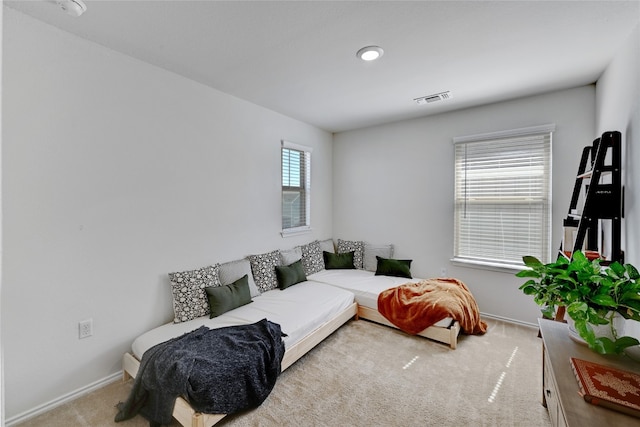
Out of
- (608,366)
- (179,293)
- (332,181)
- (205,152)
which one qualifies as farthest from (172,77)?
(608,366)

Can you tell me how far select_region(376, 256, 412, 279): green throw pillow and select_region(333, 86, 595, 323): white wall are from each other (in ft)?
0.66

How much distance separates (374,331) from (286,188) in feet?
6.81

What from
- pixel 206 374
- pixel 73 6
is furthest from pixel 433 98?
pixel 206 374

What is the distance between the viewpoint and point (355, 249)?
460cm

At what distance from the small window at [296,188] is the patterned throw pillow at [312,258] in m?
0.27

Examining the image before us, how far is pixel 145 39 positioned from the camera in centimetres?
→ 229

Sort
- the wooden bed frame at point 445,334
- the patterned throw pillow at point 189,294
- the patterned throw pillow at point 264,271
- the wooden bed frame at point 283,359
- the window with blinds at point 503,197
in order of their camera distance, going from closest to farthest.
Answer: the wooden bed frame at point 283,359 → the patterned throw pillow at point 189,294 → the wooden bed frame at point 445,334 → the window with blinds at point 503,197 → the patterned throw pillow at point 264,271

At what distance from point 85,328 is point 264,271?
5.46 ft

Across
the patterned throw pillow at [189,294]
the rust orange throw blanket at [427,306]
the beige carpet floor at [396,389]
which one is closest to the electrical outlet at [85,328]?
the beige carpet floor at [396,389]

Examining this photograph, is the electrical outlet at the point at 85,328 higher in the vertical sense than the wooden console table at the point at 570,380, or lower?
lower

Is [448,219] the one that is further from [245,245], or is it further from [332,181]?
[245,245]

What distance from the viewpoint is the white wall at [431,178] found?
321 centimetres

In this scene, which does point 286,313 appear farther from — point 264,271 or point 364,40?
point 364,40

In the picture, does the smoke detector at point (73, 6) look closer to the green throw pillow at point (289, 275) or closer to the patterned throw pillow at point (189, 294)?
the patterned throw pillow at point (189, 294)
